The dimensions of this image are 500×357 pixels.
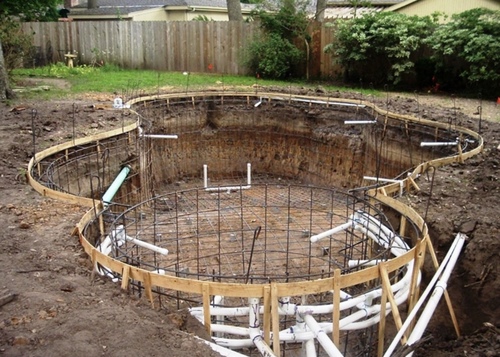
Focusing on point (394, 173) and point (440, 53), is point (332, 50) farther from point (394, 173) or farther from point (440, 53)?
point (394, 173)

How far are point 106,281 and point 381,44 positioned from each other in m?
15.0

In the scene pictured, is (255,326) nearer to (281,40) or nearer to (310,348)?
(310,348)

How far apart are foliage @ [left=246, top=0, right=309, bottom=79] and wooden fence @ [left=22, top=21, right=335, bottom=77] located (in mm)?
564

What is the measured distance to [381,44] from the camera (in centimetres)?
1856

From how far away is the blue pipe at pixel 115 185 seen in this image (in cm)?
1053

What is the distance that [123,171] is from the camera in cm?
1220

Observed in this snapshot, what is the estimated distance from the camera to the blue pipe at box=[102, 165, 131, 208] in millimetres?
10531

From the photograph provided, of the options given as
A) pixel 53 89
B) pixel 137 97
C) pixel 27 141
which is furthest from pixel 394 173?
pixel 53 89

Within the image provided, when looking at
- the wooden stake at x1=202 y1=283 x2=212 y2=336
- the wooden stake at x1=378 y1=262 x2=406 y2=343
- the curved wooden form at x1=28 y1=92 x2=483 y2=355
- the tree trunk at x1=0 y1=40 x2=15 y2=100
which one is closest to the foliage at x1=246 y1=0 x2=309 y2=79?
the tree trunk at x1=0 y1=40 x2=15 y2=100

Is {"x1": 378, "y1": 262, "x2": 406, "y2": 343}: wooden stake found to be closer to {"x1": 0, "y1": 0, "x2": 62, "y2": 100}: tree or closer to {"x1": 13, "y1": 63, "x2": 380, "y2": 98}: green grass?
{"x1": 13, "y1": 63, "x2": 380, "y2": 98}: green grass

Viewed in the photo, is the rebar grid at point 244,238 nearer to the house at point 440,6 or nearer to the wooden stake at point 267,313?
the wooden stake at point 267,313

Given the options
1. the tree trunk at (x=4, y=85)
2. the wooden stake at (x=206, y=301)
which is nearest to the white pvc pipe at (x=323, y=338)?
the wooden stake at (x=206, y=301)

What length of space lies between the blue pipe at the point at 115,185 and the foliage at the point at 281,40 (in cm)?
999

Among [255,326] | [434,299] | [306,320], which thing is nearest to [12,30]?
[255,326]
